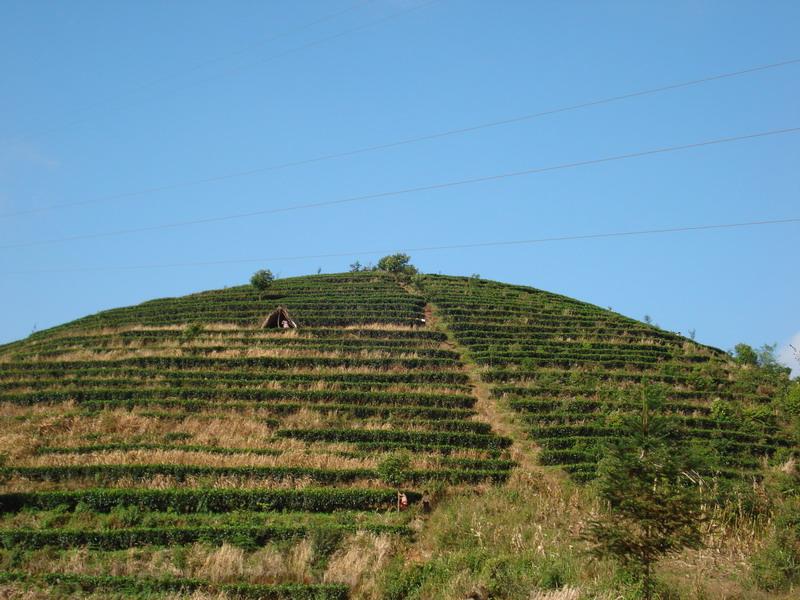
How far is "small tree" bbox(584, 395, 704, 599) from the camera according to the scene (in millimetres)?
16203

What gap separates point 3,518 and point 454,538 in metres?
12.9

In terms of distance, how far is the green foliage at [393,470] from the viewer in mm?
23641

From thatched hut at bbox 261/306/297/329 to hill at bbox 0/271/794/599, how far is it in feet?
3.31

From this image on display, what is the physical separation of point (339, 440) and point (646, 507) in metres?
13.3

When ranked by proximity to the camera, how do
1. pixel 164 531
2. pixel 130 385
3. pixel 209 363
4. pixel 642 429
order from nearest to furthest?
pixel 642 429, pixel 164 531, pixel 130 385, pixel 209 363

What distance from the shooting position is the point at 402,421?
1140 inches

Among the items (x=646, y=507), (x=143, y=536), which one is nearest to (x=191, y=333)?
(x=143, y=536)

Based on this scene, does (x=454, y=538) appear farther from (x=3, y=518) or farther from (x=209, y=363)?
(x=209, y=363)

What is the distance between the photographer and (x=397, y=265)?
55.6 meters

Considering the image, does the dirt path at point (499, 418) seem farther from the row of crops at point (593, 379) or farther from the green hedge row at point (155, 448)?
the green hedge row at point (155, 448)

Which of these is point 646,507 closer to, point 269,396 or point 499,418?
point 499,418

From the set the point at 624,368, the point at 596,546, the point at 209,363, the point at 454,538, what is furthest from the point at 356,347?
the point at 596,546

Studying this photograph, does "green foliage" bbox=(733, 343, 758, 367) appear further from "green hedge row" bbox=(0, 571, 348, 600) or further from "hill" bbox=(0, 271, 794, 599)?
"green hedge row" bbox=(0, 571, 348, 600)

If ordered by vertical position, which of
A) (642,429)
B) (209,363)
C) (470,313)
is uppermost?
(470,313)
